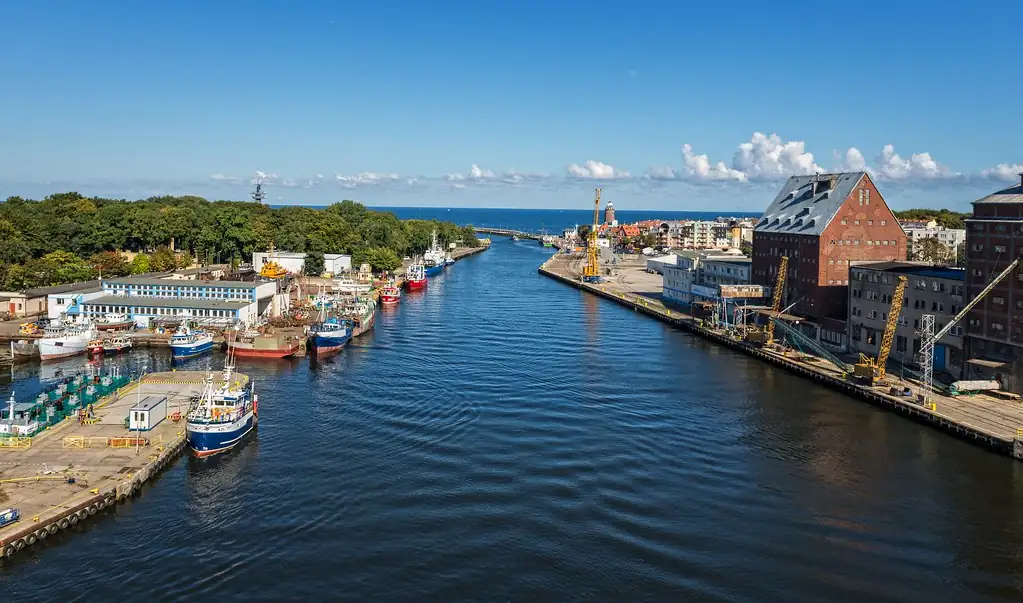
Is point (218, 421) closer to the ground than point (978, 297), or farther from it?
closer to the ground

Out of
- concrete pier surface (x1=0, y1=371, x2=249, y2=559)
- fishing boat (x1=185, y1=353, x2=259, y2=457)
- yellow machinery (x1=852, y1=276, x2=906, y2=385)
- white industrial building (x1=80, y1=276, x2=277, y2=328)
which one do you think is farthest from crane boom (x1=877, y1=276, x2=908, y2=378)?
white industrial building (x1=80, y1=276, x2=277, y2=328)

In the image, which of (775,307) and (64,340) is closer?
(64,340)

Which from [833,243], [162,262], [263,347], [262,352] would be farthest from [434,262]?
[833,243]

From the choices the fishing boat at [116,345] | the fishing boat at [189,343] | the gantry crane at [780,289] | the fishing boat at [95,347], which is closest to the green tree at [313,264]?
the fishing boat at [116,345]

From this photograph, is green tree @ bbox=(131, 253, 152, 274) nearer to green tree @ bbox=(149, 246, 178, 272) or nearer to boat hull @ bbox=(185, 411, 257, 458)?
green tree @ bbox=(149, 246, 178, 272)

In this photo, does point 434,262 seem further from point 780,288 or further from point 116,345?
point 116,345
